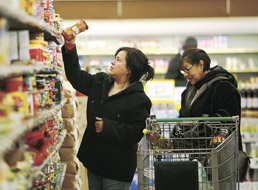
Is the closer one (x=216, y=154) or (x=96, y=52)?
(x=216, y=154)

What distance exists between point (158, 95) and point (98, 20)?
1.65m

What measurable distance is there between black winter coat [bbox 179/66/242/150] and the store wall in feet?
9.96

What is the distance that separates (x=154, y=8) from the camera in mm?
6500

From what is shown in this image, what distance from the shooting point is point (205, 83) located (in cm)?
357

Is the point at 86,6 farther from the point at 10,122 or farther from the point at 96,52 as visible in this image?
the point at 10,122

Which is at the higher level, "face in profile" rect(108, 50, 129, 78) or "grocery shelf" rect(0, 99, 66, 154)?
"face in profile" rect(108, 50, 129, 78)

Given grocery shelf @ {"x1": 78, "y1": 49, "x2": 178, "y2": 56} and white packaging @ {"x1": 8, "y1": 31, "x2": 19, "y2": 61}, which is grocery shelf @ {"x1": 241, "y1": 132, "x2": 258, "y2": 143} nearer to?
grocery shelf @ {"x1": 78, "y1": 49, "x2": 178, "y2": 56}

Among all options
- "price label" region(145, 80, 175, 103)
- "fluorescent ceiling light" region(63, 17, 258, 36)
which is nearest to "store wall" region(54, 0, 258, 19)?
"fluorescent ceiling light" region(63, 17, 258, 36)

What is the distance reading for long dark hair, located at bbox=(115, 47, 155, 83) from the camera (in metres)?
3.37

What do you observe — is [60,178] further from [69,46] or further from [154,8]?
[154,8]

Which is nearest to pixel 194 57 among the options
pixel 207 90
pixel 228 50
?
pixel 207 90

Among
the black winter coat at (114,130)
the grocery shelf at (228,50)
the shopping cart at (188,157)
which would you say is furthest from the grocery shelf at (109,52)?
the shopping cart at (188,157)

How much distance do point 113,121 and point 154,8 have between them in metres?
3.70

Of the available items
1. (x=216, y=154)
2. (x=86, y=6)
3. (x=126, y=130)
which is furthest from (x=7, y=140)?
(x=86, y=6)
